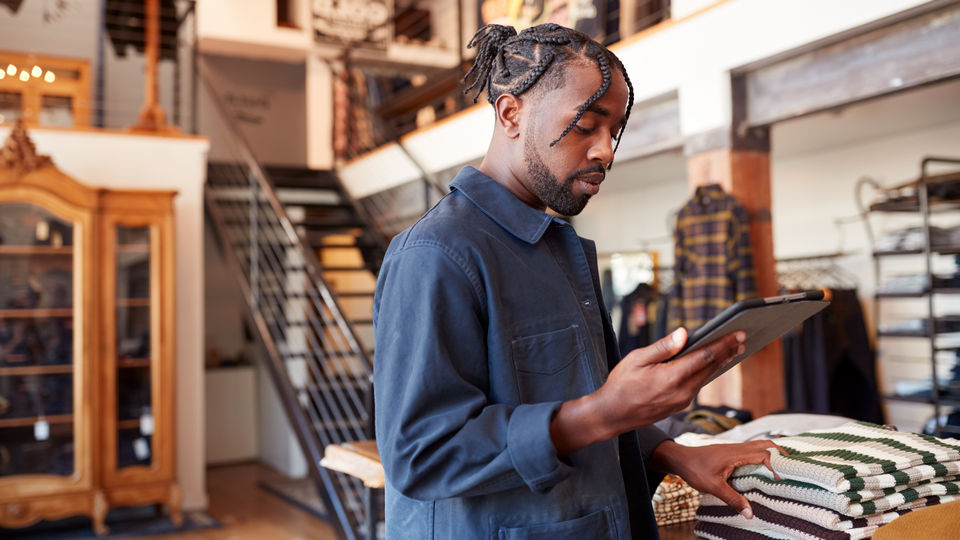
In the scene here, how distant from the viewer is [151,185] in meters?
6.03

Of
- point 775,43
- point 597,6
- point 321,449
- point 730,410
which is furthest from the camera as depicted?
point 597,6

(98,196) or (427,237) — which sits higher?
(98,196)

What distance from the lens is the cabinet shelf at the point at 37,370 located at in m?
Answer: 5.34

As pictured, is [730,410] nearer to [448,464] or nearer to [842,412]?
[448,464]

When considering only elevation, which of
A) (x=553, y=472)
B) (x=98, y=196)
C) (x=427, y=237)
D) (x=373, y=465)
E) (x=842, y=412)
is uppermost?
(x=98, y=196)

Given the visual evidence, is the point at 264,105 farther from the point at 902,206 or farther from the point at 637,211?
the point at 902,206

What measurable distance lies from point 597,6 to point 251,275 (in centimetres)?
311

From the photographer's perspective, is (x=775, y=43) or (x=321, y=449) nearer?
(x=775, y=43)

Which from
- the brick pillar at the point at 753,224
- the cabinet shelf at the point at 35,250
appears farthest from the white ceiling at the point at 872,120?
the cabinet shelf at the point at 35,250

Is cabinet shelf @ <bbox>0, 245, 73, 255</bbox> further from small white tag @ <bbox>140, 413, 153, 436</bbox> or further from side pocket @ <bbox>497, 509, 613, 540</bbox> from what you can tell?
side pocket @ <bbox>497, 509, 613, 540</bbox>

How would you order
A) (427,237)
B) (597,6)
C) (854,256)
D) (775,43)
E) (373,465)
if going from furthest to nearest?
(854,256)
(597,6)
(775,43)
(373,465)
(427,237)

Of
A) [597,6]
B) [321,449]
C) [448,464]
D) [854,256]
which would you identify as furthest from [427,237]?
[854,256]

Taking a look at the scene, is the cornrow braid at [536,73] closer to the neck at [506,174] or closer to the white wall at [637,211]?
the neck at [506,174]

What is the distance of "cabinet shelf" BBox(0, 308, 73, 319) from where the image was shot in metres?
5.38
